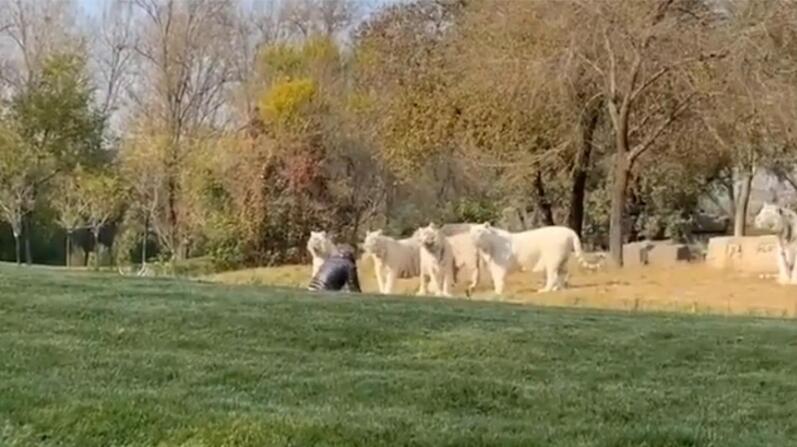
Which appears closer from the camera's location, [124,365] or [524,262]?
[124,365]

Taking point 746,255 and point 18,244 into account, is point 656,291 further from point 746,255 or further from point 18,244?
point 18,244

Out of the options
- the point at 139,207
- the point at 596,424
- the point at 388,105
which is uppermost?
the point at 388,105

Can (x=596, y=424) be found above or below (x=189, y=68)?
below

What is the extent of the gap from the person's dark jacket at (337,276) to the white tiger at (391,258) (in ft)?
5.23

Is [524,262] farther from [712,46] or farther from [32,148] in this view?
[32,148]

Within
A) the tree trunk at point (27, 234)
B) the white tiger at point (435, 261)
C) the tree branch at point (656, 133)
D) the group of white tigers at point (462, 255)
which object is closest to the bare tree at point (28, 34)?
the tree trunk at point (27, 234)

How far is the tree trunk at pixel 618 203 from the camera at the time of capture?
1794cm

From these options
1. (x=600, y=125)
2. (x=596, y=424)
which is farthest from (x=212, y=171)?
(x=596, y=424)

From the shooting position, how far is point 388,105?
22.3 meters

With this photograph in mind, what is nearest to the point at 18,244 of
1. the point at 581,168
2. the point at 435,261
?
the point at 581,168

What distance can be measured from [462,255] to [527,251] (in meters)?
0.83

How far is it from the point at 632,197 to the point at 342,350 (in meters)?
19.9

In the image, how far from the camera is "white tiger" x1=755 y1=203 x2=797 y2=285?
14446 mm

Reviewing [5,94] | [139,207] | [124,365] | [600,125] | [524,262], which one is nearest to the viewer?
[124,365]
